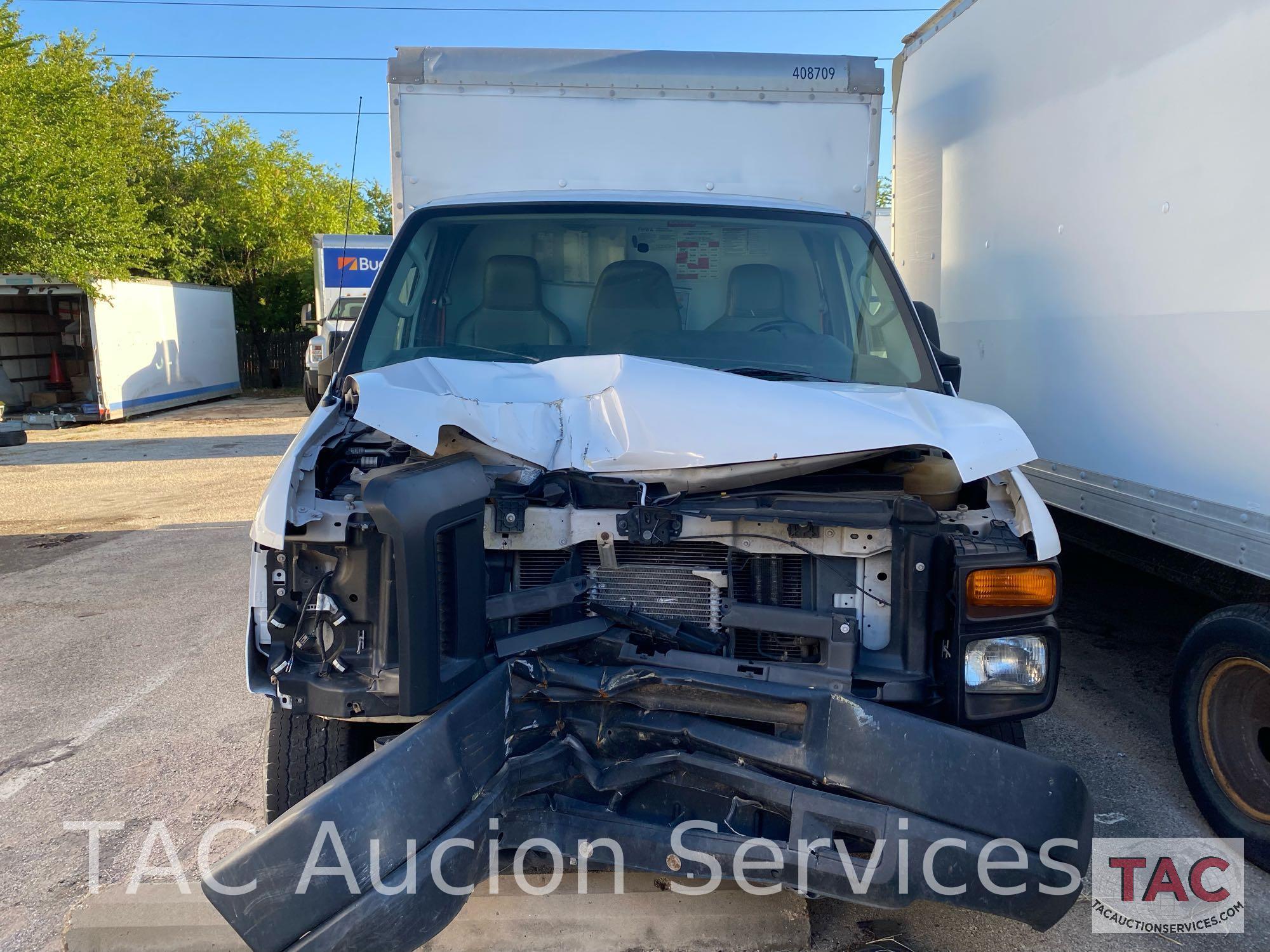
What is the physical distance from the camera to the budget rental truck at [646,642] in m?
2.26

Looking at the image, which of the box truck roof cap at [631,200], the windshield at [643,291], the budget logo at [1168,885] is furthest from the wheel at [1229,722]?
the box truck roof cap at [631,200]

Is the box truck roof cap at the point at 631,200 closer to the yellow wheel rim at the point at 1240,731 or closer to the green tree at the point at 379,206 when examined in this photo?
the yellow wheel rim at the point at 1240,731

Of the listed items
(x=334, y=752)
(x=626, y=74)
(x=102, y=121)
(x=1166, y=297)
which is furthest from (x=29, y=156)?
(x=1166, y=297)

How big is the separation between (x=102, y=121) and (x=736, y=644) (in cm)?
2096

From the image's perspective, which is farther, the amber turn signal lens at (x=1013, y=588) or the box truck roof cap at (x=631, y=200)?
the box truck roof cap at (x=631, y=200)

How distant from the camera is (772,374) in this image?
11.1 ft

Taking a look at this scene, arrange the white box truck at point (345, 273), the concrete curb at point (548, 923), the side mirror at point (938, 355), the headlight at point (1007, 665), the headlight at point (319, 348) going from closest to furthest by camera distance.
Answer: the headlight at point (1007, 665)
the concrete curb at point (548, 923)
the side mirror at point (938, 355)
the headlight at point (319, 348)
the white box truck at point (345, 273)

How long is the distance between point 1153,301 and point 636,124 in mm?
2704

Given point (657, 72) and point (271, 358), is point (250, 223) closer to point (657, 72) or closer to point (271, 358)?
point (271, 358)

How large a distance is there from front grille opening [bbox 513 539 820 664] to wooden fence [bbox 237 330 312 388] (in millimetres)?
23712

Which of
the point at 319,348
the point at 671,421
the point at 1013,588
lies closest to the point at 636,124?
the point at 319,348

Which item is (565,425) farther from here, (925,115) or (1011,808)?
(925,115)

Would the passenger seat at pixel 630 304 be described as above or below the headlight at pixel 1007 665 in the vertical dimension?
above

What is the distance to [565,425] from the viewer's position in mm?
2795
